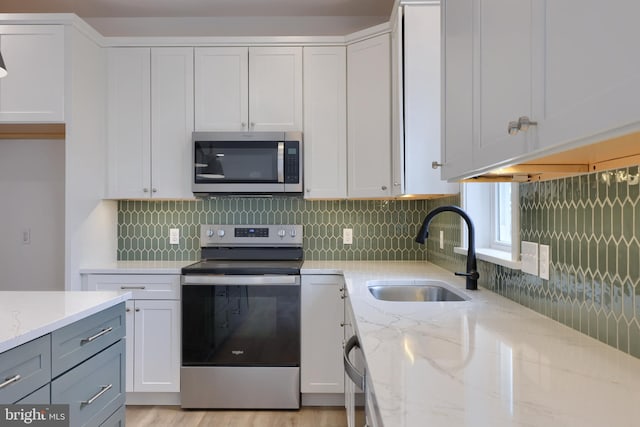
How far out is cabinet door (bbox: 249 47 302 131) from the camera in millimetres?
2826

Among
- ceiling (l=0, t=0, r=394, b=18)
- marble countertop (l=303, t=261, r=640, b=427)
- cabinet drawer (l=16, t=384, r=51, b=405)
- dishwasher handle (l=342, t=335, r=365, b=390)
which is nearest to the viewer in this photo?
marble countertop (l=303, t=261, r=640, b=427)

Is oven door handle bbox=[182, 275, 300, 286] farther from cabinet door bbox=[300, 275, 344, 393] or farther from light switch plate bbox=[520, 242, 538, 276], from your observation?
light switch plate bbox=[520, 242, 538, 276]

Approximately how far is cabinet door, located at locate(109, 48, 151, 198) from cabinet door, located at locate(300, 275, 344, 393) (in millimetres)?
1407

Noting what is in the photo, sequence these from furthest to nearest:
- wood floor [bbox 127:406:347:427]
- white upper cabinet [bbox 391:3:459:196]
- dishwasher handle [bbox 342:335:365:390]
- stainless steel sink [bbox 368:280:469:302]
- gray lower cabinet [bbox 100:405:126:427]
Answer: wood floor [bbox 127:406:347:427] < white upper cabinet [bbox 391:3:459:196] < stainless steel sink [bbox 368:280:469:302] < gray lower cabinet [bbox 100:405:126:427] < dishwasher handle [bbox 342:335:365:390]

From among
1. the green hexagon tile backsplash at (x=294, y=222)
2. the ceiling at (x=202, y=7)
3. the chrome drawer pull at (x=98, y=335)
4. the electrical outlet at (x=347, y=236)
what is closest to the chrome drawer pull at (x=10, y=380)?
the chrome drawer pull at (x=98, y=335)

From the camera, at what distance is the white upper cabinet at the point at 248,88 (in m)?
2.83

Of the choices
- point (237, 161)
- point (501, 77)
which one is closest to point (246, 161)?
point (237, 161)

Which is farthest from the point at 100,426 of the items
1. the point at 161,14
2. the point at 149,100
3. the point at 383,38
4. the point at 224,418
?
the point at 161,14

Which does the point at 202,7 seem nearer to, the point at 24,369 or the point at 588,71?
the point at 24,369

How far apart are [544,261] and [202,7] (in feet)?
9.38

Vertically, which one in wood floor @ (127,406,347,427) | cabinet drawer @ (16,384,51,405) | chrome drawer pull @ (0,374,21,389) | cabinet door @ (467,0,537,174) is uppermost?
cabinet door @ (467,0,537,174)

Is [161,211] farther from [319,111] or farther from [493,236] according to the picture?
[493,236]

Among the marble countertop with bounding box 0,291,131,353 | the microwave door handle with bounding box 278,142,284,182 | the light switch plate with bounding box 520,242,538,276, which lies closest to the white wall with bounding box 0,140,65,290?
the marble countertop with bounding box 0,291,131,353

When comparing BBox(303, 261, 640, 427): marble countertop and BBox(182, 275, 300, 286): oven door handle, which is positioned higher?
BBox(303, 261, 640, 427): marble countertop
